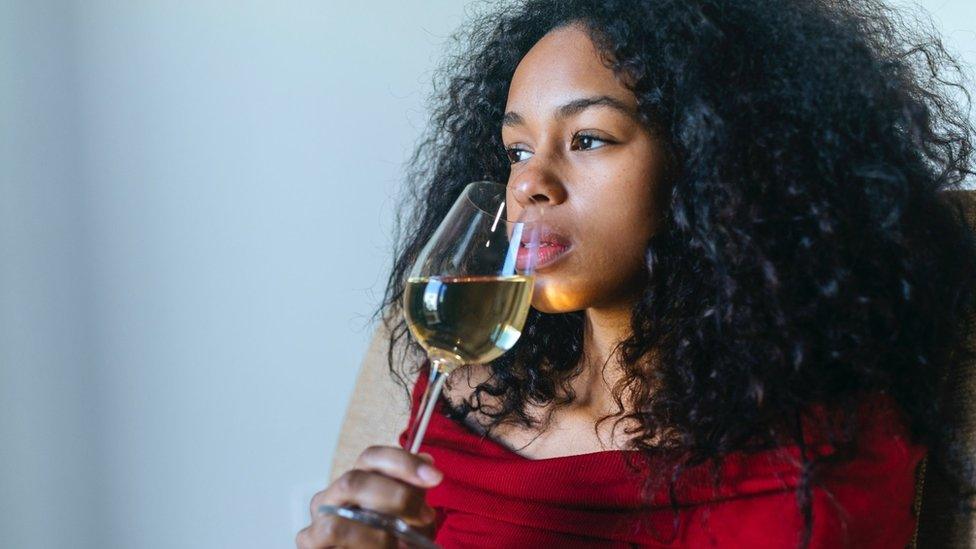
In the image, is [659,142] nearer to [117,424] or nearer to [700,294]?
[700,294]

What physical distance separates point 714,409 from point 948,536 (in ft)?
0.91

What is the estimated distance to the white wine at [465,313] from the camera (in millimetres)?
946

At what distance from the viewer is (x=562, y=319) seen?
1.38m

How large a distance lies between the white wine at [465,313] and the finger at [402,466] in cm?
12

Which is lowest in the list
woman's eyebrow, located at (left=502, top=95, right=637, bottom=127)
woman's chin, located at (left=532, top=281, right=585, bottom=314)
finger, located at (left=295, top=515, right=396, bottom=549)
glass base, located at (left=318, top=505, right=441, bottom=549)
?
finger, located at (left=295, top=515, right=396, bottom=549)

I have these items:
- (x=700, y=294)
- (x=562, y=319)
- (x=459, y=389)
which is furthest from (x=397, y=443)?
(x=700, y=294)

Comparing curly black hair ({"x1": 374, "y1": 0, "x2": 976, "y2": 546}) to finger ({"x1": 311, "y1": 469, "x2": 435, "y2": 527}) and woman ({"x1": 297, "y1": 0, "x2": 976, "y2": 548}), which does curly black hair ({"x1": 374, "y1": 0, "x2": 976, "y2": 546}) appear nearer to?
woman ({"x1": 297, "y1": 0, "x2": 976, "y2": 548})

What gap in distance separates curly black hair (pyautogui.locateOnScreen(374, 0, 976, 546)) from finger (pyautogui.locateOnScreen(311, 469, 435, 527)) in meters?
A: 0.33

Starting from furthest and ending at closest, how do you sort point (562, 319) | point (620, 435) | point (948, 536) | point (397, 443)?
point (397, 443) → point (562, 319) → point (620, 435) → point (948, 536)

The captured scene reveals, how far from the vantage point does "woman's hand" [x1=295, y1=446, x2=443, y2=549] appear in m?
0.89

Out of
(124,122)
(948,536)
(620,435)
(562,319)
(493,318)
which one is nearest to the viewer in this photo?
(493,318)

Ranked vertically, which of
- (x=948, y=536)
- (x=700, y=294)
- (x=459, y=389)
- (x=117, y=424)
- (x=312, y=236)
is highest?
(x=700, y=294)

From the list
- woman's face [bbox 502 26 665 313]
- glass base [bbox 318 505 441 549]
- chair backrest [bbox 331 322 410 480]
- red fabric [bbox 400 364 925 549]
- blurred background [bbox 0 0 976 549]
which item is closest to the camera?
glass base [bbox 318 505 441 549]

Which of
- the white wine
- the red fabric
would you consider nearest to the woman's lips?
the white wine
